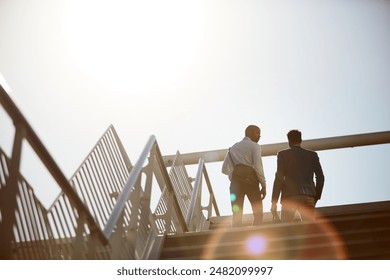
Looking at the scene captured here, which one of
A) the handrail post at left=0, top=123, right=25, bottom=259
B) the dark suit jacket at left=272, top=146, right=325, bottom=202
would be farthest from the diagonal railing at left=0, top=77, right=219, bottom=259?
the dark suit jacket at left=272, top=146, right=325, bottom=202

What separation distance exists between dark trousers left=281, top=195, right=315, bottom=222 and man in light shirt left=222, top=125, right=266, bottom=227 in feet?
1.69

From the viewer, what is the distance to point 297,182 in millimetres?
5215

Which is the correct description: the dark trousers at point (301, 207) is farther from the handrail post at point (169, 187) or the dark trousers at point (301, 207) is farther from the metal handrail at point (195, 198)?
the metal handrail at point (195, 198)

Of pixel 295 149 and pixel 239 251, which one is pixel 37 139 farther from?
pixel 295 149

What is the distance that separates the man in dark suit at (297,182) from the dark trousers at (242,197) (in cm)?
31

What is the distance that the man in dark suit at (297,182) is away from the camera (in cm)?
519

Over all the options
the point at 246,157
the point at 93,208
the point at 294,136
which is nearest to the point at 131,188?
the point at 93,208

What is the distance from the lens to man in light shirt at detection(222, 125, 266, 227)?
5.68 m

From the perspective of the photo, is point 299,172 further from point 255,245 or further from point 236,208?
point 255,245

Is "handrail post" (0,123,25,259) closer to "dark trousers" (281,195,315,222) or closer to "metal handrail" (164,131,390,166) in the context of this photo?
"dark trousers" (281,195,315,222)

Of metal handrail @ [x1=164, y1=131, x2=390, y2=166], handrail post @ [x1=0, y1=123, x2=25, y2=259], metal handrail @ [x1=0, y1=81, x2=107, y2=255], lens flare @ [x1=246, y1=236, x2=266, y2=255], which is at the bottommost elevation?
handrail post @ [x1=0, y1=123, x2=25, y2=259]

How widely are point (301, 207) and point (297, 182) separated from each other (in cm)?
24

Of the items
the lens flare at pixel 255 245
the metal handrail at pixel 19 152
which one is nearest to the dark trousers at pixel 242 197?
the lens flare at pixel 255 245

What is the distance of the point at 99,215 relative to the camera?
484cm
